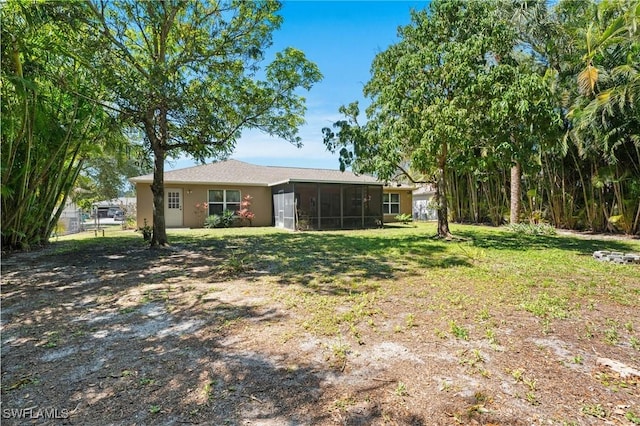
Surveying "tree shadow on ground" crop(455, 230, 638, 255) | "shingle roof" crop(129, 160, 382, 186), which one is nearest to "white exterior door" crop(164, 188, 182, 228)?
"shingle roof" crop(129, 160, 382, 186)

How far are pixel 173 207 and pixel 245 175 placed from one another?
4.21m

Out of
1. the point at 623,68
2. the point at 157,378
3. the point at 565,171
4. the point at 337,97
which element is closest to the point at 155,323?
the point at 157,378

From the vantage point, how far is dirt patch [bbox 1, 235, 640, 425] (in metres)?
2.13

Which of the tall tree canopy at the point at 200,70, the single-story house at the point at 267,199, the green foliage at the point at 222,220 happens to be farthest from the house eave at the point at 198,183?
the tall tree canopy at the point at 200,70

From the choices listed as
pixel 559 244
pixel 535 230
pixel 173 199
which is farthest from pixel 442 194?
pixel 173 199

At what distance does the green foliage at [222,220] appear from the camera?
16.3m

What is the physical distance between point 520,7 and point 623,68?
5017 millimetres

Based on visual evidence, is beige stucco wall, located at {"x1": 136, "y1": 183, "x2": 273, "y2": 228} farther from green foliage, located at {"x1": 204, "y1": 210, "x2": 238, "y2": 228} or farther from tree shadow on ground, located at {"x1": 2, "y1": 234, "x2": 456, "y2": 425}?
tree shadow on ground, located at {"x1": 2, "y1": 234, "x2": 456, "y2": 425}

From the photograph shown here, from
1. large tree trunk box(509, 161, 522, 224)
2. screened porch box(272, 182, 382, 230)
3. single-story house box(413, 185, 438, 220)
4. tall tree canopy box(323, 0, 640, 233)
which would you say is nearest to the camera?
tall tree canopy box(323, 0, 640, 233)

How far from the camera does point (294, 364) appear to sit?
9.00 feet

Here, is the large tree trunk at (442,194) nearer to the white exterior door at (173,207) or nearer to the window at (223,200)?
the window at (223,200)

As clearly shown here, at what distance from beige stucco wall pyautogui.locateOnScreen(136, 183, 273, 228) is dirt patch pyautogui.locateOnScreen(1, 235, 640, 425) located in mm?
11855

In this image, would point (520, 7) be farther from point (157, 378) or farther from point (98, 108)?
point (157, 378)

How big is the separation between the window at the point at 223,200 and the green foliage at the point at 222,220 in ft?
1.24
